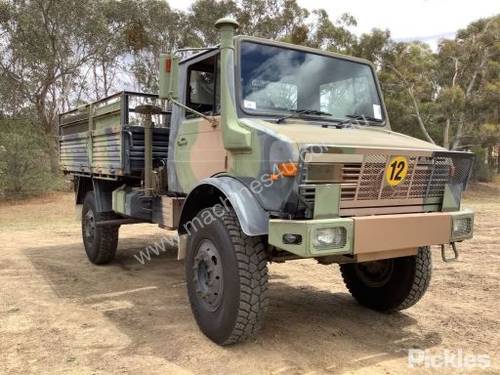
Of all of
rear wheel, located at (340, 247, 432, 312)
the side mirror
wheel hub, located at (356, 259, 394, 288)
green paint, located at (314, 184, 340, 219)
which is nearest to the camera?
green paint, located at (314, 184, 340, 219)

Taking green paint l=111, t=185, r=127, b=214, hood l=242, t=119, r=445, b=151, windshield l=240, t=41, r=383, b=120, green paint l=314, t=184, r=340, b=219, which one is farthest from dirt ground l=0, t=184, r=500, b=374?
windshield l=240, t=41, r=383, b=120

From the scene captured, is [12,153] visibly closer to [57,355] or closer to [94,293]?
[94,293]

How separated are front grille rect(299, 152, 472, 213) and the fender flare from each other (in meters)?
0.39

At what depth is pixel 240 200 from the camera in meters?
3.67

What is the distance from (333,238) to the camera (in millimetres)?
3350

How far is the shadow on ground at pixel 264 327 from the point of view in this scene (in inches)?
144

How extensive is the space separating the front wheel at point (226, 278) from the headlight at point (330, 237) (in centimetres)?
56

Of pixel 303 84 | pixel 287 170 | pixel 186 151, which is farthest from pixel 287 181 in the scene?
pixel 186 151

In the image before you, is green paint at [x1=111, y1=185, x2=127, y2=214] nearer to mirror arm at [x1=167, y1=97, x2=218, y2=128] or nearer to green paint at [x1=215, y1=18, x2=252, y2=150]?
mirror arm at [x1=167, y1=97, x2=218, y2=128]

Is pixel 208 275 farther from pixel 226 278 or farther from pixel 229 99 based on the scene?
pixel 229 99

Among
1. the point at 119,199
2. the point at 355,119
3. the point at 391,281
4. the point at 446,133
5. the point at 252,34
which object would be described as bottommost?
the point at 391,281

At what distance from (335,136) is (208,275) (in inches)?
56.6

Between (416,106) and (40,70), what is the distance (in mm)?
15875

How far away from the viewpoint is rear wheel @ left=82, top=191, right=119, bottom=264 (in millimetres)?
6652
